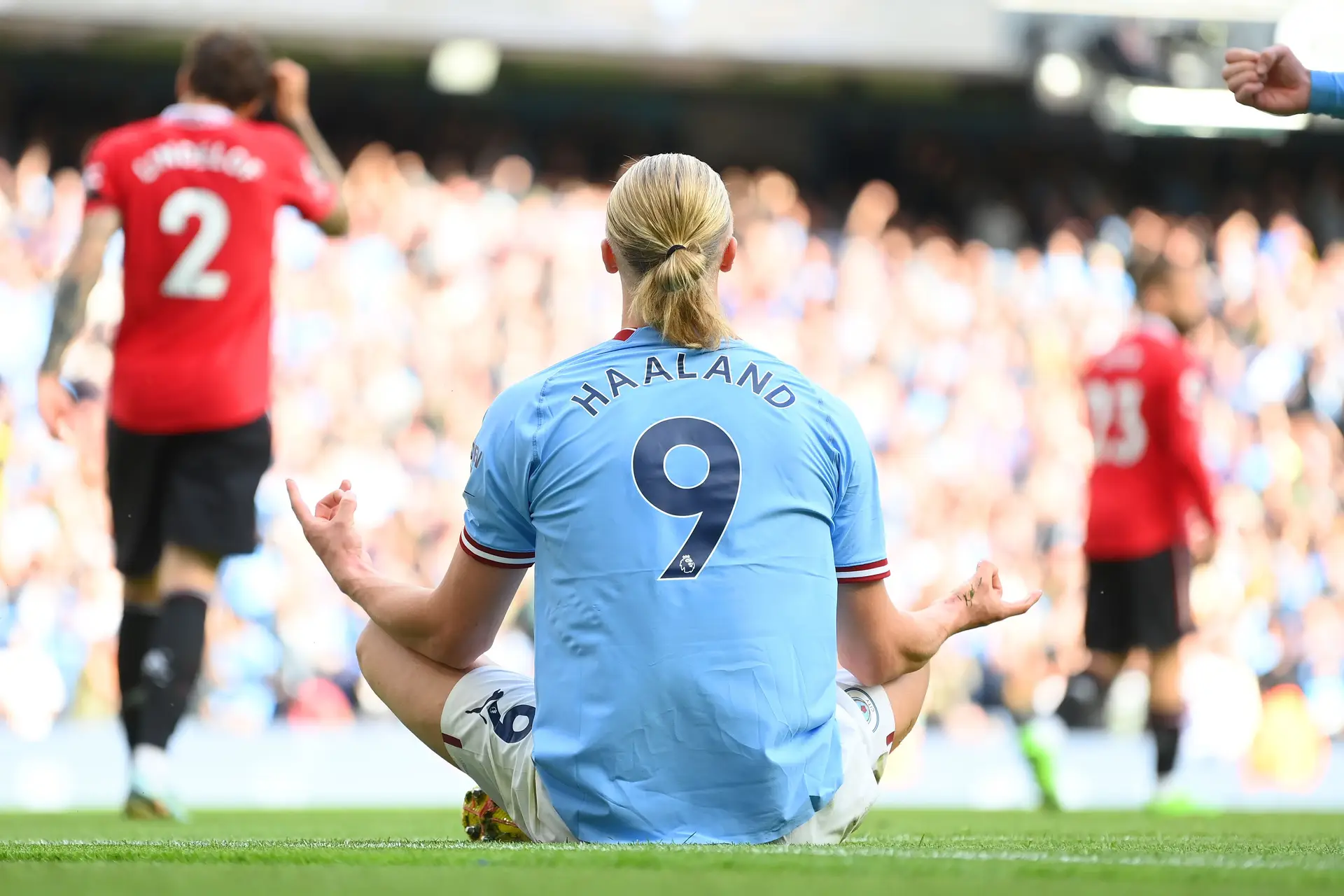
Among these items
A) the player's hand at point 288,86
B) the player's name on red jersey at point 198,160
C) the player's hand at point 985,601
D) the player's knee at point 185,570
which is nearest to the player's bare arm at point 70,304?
the player's name on red jersey at point 198,160

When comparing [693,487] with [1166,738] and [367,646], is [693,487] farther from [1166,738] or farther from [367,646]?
[1166,738]

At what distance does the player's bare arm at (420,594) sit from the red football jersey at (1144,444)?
424 cm

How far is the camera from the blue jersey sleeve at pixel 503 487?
246cm

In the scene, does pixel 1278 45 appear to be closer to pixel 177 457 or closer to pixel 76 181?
pixel 177 457

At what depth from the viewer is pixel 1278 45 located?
342 centimetres

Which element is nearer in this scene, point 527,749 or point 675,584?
point 675,584

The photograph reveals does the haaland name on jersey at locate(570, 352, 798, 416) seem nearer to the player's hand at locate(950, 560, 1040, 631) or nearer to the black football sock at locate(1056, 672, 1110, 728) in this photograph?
the player's hand at locate(950, 560, 1040, 631)

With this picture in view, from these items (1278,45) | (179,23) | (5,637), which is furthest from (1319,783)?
(179,23)

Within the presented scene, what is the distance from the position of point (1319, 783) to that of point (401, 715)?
628cm

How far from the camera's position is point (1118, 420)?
652cm

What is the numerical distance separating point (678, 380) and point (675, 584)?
30cm

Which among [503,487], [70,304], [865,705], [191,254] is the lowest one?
[865,705]

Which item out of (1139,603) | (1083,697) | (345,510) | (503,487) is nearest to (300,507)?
(345,510)

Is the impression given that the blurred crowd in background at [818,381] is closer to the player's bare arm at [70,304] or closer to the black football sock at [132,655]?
the black football sock at [132,655]
